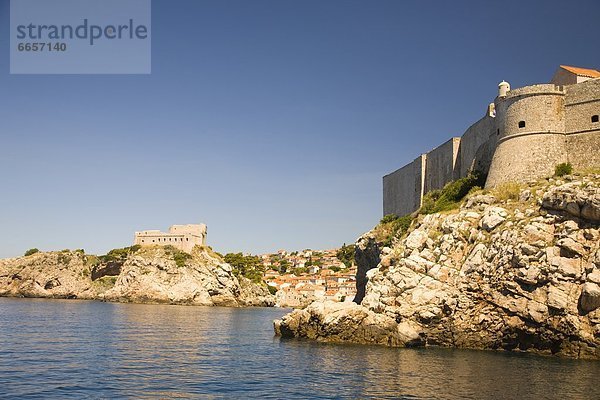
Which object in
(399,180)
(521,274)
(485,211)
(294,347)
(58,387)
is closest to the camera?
(58,387)

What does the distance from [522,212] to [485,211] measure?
2316mm

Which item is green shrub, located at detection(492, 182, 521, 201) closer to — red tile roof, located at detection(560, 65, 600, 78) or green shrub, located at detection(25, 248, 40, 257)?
red tile roof, located at detection(560, 65, 600, 78)

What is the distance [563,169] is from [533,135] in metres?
2.62

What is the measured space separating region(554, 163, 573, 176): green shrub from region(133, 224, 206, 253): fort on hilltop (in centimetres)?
6081

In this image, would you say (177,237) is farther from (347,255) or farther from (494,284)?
(347,255)

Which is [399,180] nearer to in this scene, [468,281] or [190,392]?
[468,281]

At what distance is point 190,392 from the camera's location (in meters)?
16.8

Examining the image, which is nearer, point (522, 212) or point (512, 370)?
point (512, 370)

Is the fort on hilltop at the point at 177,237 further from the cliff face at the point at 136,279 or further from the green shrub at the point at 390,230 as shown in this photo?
the green shrub at the point at 390,230

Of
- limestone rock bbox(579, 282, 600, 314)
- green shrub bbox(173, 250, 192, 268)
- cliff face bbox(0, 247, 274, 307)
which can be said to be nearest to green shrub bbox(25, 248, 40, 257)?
cliff face bbox(0, 247, 274, 307)

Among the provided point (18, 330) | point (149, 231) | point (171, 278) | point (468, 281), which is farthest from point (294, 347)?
point (149, 231)

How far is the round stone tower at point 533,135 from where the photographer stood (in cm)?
3189

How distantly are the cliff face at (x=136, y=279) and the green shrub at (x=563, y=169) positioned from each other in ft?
179

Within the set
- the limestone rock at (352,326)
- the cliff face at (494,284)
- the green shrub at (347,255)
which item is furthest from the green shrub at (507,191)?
the green shrub at (347,255)
